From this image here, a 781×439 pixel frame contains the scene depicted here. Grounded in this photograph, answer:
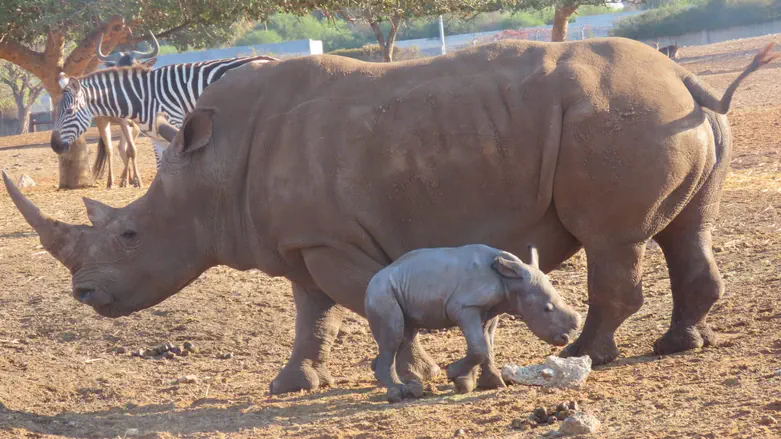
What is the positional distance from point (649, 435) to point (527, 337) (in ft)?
9.13

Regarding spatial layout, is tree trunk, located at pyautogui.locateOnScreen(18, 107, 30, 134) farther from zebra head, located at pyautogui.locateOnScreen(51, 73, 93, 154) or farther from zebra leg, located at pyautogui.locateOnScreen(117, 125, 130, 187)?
zebra head, located at pyautogui.locateOnScreen(51, 73, 93, 154)

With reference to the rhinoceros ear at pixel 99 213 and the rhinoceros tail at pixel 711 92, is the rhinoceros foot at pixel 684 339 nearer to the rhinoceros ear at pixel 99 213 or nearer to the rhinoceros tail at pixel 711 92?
the rhinoceros tail at pixel 711 92

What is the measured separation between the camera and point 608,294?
18.3ft

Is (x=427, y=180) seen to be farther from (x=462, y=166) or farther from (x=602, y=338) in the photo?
(x=602, y=338)

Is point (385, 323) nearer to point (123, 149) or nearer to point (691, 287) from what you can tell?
point (691, 287)

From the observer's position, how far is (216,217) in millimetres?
5988

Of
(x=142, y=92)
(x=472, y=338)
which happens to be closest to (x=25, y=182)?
(x=142, y=92)

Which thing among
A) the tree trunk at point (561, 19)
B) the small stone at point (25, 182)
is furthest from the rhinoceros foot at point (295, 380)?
the tree trunk at point (561, 19)

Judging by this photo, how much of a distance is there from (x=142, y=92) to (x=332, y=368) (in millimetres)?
7099

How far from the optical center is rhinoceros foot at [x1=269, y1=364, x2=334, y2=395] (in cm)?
596

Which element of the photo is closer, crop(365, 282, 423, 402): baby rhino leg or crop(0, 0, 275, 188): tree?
crop(365, 282, 423, 402): baby rhino leg

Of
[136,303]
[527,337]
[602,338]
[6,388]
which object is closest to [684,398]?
[602,338]

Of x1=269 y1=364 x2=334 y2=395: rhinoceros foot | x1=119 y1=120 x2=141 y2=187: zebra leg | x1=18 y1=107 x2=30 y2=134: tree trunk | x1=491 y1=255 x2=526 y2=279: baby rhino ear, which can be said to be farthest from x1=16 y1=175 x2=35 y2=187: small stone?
x1=18 y1=107 x2=30 y2=134: tree trunk

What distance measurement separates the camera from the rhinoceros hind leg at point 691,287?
579 cm
